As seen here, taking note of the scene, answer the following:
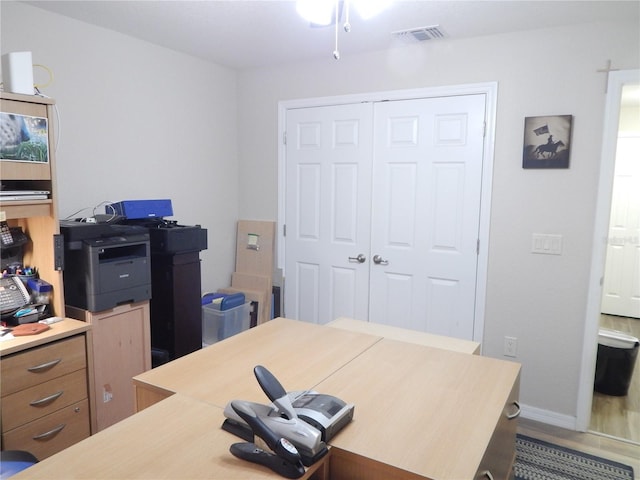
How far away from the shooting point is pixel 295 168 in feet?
12.7

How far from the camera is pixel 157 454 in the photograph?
3.82ft

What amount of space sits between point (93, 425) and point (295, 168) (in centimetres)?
235

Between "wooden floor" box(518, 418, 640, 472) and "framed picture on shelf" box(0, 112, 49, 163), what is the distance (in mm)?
3209

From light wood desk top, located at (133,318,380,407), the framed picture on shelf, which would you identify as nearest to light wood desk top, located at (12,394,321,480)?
light wood desk top, located at (133,318,380,407)

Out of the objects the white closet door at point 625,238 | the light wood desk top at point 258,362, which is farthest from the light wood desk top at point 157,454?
the white closet door at point 625,238

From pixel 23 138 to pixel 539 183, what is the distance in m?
2.92

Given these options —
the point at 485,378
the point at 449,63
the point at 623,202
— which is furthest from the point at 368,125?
the point at 623,202

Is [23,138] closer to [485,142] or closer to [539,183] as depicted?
[485,142]

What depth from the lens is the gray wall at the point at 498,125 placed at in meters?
2.78

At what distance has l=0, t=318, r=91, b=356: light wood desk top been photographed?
2.02 metres

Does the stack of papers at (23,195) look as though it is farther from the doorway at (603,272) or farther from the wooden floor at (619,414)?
the wooden floor at (619,414)

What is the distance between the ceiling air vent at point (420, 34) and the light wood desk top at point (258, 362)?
195 cm

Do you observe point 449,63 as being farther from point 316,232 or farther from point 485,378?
point 485,378

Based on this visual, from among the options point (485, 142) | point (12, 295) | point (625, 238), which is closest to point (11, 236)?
point (12, 295)
